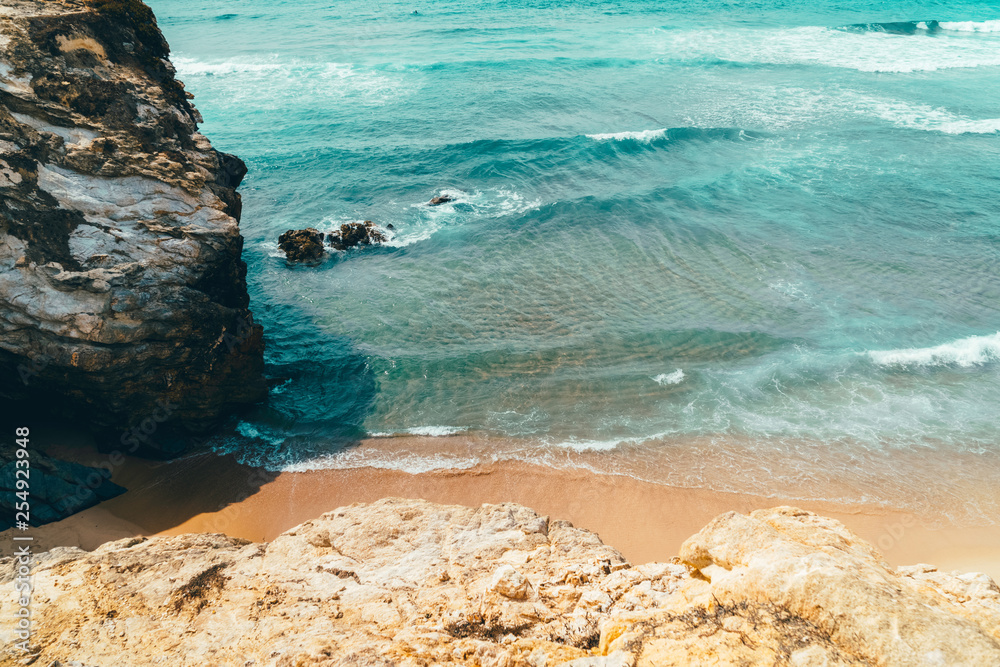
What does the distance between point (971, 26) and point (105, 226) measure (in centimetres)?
7199

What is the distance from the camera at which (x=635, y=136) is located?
1233 inches

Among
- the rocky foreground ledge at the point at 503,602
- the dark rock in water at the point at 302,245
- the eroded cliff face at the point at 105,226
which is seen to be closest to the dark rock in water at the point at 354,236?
the dark rock in water at the point at 302,245

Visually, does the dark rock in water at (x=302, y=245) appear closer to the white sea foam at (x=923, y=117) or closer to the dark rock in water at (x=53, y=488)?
the dark rock in water at (x=53, y=488)

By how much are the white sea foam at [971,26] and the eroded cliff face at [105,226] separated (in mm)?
67368

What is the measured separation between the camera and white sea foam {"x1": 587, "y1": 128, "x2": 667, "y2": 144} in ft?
102

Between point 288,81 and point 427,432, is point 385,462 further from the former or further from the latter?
point 288,81

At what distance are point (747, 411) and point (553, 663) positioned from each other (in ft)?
36.8

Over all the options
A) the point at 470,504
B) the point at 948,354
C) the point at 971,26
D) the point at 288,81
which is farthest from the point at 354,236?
the point at 971,26

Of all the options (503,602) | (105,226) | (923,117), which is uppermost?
(923,117)

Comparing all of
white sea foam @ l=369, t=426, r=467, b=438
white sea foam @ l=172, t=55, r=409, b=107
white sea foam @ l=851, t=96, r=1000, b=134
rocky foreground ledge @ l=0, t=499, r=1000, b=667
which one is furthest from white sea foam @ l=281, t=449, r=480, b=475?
white sea foam @ l=851, t=96, r=1000, b=134

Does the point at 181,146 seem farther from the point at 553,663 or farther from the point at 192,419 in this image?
the point at 553,663

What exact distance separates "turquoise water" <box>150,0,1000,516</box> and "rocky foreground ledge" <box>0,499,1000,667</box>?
5627 millimetres

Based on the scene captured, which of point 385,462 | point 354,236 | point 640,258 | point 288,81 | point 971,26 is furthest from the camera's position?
point 971,26

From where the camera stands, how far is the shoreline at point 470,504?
11.8m
